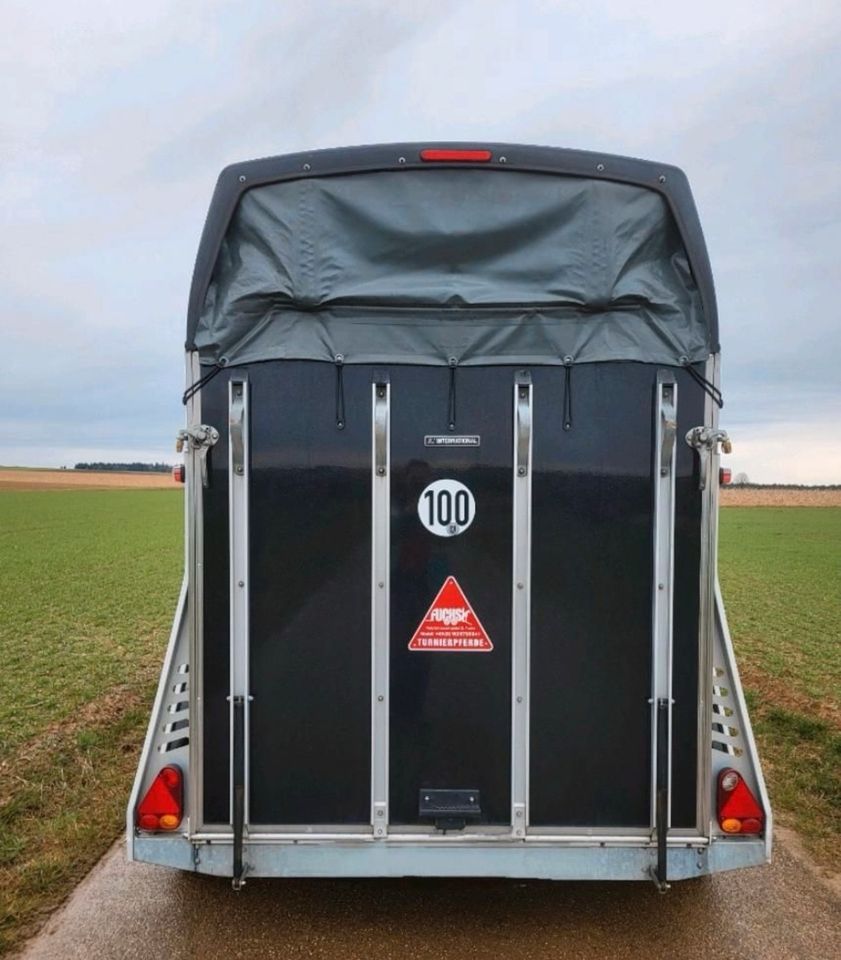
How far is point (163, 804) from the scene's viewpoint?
3.15 metres

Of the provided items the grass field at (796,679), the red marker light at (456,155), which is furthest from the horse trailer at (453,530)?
the grass field at (796,679)

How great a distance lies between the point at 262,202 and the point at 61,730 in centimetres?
581

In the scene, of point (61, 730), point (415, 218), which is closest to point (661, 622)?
point (415, 218)

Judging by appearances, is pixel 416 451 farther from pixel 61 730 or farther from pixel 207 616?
pixel 61 730

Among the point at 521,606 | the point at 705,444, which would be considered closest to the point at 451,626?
the point at 521,606

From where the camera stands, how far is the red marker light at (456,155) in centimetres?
306

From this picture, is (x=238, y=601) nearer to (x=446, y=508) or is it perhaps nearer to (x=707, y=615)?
(x=446, y=508)

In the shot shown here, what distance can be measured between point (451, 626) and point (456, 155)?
2.04 meters

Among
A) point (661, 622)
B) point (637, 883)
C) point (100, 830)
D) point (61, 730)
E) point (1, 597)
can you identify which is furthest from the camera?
point (1, 597)

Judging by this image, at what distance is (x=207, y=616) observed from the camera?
10.2ft

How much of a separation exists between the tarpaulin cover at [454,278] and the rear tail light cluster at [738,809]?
74.3 inches

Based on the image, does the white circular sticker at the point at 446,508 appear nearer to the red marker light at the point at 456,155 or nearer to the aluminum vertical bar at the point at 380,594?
the aluminum vertical bar at the point at 380,594

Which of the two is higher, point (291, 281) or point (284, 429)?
point (291, 281)

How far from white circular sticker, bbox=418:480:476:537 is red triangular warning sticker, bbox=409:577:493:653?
0.79ft
